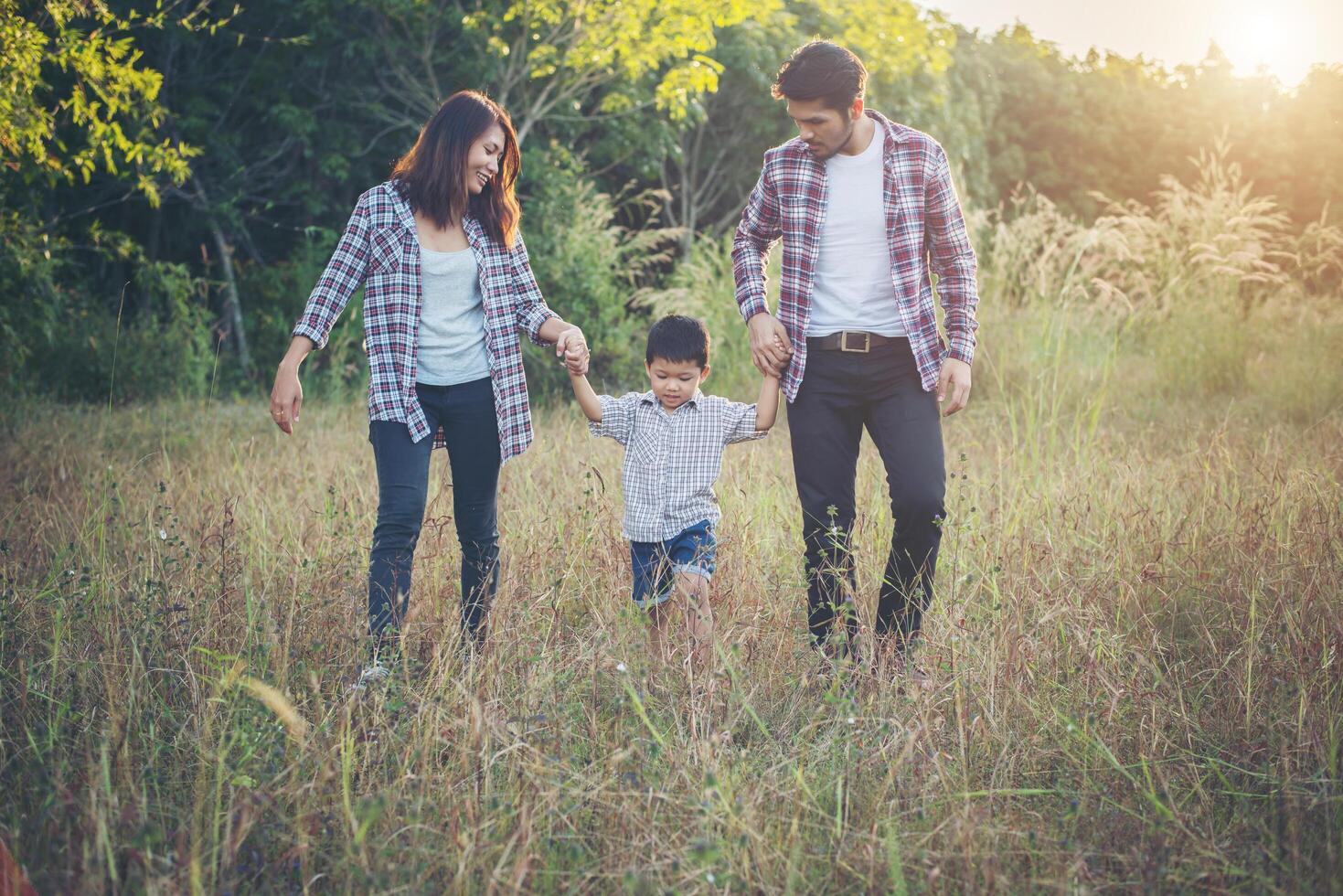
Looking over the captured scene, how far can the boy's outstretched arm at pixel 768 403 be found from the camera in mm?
3238

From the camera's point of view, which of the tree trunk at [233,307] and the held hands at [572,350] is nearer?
the held hands at [572,350]

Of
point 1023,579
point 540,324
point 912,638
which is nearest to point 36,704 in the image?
point 540,324

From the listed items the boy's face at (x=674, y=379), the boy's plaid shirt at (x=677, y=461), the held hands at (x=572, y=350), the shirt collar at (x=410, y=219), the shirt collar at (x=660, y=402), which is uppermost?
the shirt collar at (x=410, y=219)

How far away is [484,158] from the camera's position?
329 cm

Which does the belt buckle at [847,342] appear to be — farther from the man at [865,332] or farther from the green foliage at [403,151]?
the green foliage at [403,151]

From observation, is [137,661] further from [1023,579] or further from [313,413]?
[313,413]

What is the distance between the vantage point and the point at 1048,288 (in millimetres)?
7828

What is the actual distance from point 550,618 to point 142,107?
26.0 ft

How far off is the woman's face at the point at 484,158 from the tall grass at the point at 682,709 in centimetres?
133

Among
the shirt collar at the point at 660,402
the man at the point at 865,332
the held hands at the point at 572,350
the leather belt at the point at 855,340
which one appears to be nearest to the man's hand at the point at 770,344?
the man at the point at 865,332

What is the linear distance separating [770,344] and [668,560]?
0.72m

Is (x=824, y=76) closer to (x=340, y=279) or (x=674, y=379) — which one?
(x=674, y=379)

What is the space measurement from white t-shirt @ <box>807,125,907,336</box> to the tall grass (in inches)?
30.1

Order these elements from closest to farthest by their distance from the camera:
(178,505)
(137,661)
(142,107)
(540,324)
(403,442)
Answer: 1. (137,661)
2. (403,442)
3. (540,324)
4. (178,505)
5. (142,107)
